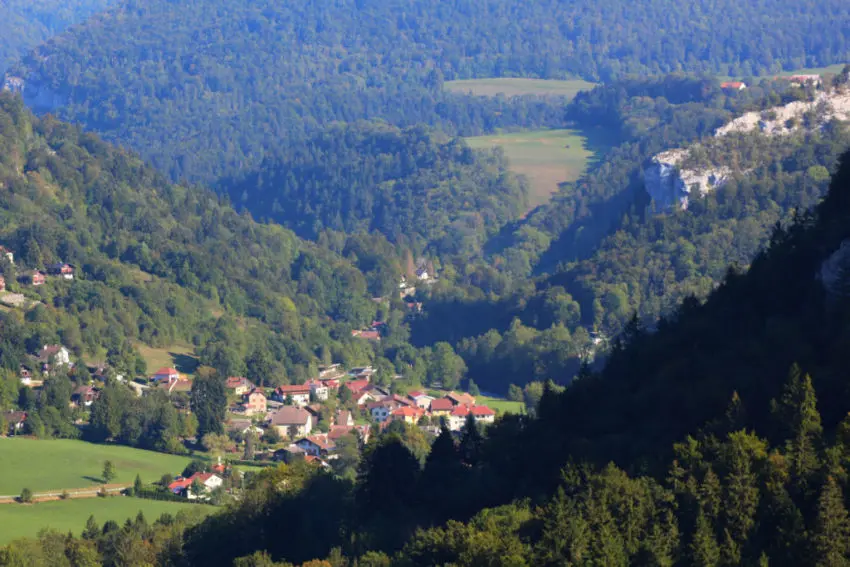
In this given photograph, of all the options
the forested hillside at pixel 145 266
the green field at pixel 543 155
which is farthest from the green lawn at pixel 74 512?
the green field at pixel 543 155

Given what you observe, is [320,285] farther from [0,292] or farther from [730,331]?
[730,331]

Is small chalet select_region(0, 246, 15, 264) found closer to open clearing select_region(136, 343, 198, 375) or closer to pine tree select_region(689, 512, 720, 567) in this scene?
open clearing select_region(136, 343, 198, 375)

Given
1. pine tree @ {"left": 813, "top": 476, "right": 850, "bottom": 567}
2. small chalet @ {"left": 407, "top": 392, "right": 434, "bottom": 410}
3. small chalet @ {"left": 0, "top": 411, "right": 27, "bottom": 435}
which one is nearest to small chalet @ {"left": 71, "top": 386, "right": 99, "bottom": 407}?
small chalet @ {"left": 0, "top": 411, "right": 27, "bottom": 435}

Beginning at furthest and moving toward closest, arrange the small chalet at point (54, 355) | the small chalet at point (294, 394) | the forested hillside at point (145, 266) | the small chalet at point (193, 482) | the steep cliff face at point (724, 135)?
1. the steep cliff face at point (724, 135)
2. the forested hillside at point (145, 266)
3. the small chalet at point (294, 394)
4. the small chalet at point (54, 355)
5. the small chalet at point (193, 482)

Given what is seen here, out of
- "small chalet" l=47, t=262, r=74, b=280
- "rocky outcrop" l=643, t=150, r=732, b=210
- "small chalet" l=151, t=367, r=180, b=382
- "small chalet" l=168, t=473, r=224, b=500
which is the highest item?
"rocky outcrop" l=643, t=150, r=732, b=210

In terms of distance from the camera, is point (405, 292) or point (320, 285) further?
point (405, 292)

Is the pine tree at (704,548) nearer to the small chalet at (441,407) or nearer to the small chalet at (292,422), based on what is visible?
the small chalet at (292,422)

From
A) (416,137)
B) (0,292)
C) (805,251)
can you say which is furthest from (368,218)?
(805,251)
